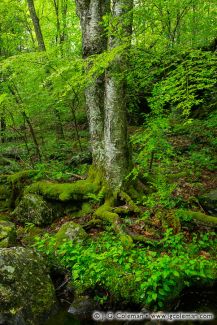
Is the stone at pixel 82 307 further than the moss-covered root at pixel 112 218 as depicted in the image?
No

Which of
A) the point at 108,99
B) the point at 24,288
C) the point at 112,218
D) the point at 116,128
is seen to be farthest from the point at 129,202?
the point at 24,288

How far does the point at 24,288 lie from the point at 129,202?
2960 millimetres

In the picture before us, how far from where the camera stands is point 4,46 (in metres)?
15.3

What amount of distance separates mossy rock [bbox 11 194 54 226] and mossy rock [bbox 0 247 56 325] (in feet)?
7.65

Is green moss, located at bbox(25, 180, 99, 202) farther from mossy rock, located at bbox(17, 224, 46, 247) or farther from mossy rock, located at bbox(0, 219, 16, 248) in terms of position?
mossy rock, located at bbox(0, 219, 16, 248)

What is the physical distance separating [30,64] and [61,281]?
224 inches

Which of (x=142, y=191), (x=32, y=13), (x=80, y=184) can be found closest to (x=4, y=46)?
(x=32, y=13)

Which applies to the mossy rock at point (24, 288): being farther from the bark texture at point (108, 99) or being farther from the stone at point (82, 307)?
the bark texture at point (108, 99)

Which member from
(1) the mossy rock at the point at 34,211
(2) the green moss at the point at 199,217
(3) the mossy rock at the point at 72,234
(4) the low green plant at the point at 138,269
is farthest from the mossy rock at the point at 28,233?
(2) the green moss at the point at 199,217

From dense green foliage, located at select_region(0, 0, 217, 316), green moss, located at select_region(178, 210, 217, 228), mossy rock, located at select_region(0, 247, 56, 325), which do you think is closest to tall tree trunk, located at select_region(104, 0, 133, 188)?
dense green foliage, located at select_region(0, 0, 217, 316)

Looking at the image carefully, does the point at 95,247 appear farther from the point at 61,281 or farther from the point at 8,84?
the point at 8,84

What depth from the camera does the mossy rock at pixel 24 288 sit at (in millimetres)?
4305

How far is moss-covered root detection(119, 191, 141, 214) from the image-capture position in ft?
21.4

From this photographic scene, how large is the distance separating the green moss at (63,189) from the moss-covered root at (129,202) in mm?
756
